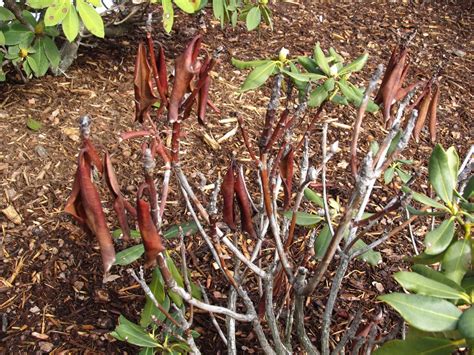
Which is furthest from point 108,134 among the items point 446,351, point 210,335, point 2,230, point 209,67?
point 446,351

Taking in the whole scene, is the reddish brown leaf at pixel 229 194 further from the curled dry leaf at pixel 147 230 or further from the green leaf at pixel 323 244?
the green leaf at pixel 323 244

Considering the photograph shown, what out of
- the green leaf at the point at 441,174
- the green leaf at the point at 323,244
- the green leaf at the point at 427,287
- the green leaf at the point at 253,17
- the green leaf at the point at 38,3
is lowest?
the green leaf at the point at 323,244

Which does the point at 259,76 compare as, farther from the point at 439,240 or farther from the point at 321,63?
the point at 439,240

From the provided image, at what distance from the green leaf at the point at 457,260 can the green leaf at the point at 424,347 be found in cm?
16

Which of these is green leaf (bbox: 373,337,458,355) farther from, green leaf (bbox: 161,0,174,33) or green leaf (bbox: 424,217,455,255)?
green leaf (bbox: 161,0,174,33)

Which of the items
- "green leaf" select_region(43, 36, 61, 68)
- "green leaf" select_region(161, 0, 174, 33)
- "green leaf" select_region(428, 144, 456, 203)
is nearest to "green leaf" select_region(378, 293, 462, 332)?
"green leaf" select_region(428, 144, 456, 203)

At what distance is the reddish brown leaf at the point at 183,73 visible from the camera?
1216mm

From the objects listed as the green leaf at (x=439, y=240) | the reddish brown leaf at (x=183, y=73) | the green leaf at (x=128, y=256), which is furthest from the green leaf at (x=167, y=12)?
the green leaf at (x=439, y=240)

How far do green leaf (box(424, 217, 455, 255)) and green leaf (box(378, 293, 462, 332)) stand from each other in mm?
190

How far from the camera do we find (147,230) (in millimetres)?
1124

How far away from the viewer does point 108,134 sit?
114 inches

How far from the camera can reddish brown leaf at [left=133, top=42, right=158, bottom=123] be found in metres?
1.24

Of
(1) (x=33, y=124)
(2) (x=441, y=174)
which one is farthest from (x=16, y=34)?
(2) (x=441, y=174)

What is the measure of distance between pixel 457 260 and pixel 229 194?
472 mm
